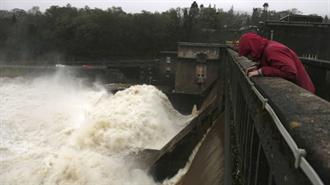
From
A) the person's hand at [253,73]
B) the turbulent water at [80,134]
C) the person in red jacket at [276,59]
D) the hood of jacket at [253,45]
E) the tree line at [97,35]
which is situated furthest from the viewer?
the tree line at [97,35]

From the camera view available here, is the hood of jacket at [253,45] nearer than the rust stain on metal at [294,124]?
No

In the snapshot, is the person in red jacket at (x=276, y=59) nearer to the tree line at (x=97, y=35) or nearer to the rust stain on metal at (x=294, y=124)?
the rust stain on metal at (x=294, y=124)

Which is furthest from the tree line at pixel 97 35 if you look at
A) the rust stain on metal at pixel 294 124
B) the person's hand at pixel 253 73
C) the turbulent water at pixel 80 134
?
the rust stain on metal at pixel 294 124

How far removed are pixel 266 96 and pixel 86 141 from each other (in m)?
14.3

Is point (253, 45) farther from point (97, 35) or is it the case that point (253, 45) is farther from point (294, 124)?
point (97, 35)

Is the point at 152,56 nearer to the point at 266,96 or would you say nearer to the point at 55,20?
the point at 55,20

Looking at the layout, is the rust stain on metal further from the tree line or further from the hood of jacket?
the tree line

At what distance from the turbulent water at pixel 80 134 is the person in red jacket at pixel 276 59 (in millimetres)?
10185

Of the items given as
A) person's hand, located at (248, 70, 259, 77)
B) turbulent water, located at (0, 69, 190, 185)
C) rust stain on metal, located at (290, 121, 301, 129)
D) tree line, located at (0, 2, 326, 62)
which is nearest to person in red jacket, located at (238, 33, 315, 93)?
person's hand, located at (248, 70, 259, 77)

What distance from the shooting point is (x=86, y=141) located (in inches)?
669

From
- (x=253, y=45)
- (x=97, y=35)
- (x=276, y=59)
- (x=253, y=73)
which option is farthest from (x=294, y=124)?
(x=97, y=35)

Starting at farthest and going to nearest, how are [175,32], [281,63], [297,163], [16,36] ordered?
[175,32] < [16,36] < [281,63] < [297,163]

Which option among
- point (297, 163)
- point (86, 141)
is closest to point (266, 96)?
point (297, 163)

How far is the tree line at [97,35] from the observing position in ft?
225
